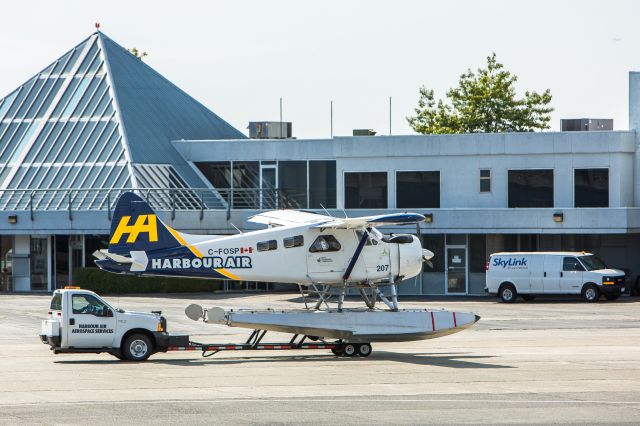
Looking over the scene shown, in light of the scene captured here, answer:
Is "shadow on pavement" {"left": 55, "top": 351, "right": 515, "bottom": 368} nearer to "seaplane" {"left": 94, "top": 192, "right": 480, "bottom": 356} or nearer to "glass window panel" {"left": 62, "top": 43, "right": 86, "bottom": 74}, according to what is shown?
"seaplane" {"left": 94, "top": 192, "right": 480, "bottom": 356}

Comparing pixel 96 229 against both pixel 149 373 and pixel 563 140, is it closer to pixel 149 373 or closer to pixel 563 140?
pixel 563 140

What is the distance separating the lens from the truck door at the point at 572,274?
152 ft

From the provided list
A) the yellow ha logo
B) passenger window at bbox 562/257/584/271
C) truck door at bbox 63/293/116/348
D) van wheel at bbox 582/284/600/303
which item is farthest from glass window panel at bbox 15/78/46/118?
truck door at bbox 63/293/116/348

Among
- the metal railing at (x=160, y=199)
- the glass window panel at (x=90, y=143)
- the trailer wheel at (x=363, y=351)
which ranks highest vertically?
the glass window panel at (x=90, y=143)

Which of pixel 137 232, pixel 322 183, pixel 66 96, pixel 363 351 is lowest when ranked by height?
pixel 363 351

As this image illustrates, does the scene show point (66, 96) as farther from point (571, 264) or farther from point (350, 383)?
point (350, 383)

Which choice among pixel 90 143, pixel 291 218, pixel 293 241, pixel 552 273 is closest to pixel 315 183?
pixel 90 143

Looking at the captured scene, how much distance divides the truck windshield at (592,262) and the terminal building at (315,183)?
84.4 inches

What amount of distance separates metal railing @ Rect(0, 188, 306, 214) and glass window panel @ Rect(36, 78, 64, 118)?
5.26m

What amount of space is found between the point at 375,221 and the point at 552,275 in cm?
2085

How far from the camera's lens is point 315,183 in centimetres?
5422

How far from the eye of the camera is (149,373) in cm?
2528

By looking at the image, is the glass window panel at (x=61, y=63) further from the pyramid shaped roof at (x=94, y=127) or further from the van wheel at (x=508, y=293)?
the van wheel at (x=508, y=293)

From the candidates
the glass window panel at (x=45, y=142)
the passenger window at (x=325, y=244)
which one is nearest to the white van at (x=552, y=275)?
the passenger window at (x=325, y=244)
